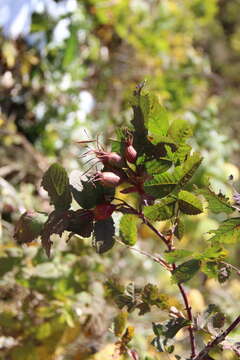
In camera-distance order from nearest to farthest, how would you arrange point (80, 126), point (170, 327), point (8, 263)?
point (170, 327) < point (8, 263) < point (80, 126)

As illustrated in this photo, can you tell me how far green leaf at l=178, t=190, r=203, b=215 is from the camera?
545 mm

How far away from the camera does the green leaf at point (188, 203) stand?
0.54 meters

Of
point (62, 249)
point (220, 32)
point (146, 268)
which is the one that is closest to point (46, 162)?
point (146, 268)

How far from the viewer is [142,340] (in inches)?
36.1

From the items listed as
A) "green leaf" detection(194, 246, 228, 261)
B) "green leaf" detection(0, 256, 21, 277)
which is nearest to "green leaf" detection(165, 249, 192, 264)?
"green leaf" detection(194, 246, 228, 261)

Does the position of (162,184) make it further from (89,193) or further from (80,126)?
(80,126)

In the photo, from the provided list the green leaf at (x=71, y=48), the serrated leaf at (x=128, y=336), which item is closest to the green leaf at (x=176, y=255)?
the serrated leaf at (x=128, y=336)

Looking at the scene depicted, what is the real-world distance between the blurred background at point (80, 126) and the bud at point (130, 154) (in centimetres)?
8

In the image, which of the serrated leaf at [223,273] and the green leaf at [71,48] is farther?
the green leaf at [71,48]

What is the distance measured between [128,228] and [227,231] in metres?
0.14

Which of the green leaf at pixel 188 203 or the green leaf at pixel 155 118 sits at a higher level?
the green leaf at pixel 155 118

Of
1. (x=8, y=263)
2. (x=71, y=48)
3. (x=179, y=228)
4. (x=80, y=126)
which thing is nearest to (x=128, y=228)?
(x=179, y=228)

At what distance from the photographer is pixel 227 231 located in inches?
21.2

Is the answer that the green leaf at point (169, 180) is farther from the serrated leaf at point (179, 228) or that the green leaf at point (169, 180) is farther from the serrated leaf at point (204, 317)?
the serrated leaf at point (204, 317)
